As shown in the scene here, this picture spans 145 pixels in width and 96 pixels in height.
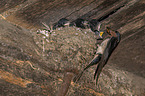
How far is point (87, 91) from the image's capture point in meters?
2.37

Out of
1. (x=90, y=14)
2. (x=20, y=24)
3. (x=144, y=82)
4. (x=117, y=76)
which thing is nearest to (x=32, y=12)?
(x=20, y=24)

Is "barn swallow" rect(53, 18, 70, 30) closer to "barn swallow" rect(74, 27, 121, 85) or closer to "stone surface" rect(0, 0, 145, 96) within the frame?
"stone surface" rect(0, 0, 145, 96)

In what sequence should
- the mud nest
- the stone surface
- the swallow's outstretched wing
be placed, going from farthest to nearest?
the swallow's outstretched wing, the mud nest, the stone surface

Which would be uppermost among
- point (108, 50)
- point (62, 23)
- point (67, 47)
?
point (62, 23)

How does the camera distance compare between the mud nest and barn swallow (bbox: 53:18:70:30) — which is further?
barn swallow (bbox: 53:18:70:30)

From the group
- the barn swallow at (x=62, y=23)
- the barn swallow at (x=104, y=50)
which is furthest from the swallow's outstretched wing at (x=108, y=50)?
the barn swallow at (x=62, y=23)

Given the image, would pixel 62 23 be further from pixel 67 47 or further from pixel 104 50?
pixel 104 50

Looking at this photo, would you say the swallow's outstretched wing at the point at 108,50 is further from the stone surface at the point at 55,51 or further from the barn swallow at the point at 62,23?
the barn swallow at the point at 62,23

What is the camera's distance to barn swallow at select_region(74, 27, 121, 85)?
2.58m

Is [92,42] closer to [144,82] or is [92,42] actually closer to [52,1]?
[52,1]

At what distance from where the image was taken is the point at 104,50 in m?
2.70

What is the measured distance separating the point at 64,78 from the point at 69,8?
85 cm

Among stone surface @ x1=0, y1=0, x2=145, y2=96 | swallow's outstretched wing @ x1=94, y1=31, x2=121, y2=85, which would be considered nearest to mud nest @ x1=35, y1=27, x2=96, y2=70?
stone surface @ x1=0, y1=0, x2=145, y2=96

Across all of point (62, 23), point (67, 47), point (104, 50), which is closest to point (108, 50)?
point (104, 50)
